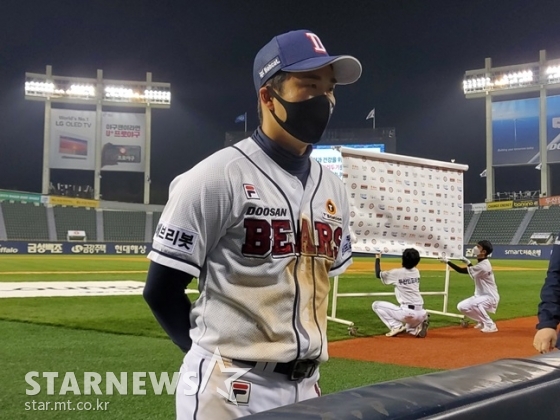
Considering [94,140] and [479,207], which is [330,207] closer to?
[479,207]

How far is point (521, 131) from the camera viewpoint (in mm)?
41281

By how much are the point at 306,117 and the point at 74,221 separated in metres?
44.2

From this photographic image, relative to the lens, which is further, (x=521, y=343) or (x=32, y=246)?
(x=32, y=246)

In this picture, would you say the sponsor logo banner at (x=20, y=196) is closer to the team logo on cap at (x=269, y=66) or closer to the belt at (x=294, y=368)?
the team logo on cap at (x=269, y=66)

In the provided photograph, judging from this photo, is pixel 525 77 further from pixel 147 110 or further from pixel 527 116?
pixel 147 110

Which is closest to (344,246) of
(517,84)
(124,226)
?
(124,226)

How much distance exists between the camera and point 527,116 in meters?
41.1

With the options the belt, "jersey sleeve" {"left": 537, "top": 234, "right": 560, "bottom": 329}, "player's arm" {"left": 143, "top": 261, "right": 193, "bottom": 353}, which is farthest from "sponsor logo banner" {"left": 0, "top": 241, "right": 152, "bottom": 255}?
the belt

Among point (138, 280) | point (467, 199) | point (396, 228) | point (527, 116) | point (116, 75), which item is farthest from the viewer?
point (467, 199)

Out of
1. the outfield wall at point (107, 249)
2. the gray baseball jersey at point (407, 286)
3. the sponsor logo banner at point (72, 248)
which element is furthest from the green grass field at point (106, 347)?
the sponsor logo banner at point (72, 248)

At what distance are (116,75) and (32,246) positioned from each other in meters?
24.5

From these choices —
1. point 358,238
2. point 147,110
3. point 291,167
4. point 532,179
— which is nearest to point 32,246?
point 147,110

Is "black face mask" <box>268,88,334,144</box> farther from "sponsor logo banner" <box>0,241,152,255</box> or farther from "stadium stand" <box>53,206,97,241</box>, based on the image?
"stadium stand" <box>53,206,97,241</box>

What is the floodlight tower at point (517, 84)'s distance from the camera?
39875mm
